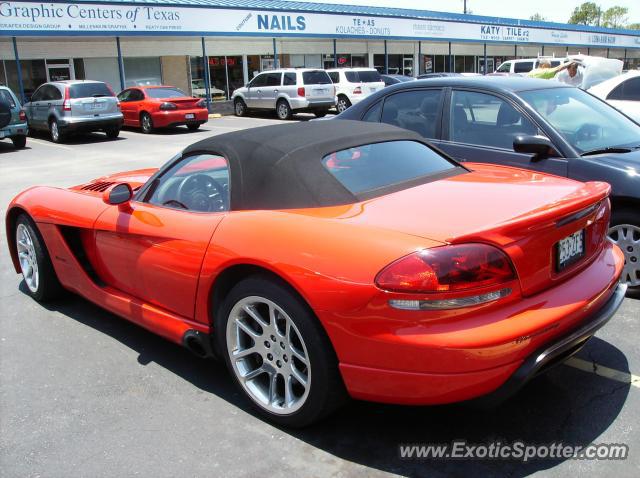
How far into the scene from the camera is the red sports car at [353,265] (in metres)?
2.45

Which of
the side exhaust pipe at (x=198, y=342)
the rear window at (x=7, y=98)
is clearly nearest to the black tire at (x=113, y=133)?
the rear window at (x=7, y=98)

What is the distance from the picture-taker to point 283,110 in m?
22.4

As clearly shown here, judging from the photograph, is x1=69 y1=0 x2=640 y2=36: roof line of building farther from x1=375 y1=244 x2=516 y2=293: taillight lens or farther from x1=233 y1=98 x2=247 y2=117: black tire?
x1=375 y1=244 x2=516 y2=293: taillight lens

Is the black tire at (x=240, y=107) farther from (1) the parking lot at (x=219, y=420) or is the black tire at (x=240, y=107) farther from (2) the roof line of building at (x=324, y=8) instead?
(1) the parking lot at (x=219, y=420)

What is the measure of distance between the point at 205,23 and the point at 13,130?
449 inches

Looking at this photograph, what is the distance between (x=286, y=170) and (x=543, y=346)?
58.1 inches

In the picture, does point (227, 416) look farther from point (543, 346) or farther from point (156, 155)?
point (156, 155)

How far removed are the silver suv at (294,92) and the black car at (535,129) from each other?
1620 centimetres

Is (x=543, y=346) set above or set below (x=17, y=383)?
above

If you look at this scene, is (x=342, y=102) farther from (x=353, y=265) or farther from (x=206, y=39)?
(x=353, y=265)

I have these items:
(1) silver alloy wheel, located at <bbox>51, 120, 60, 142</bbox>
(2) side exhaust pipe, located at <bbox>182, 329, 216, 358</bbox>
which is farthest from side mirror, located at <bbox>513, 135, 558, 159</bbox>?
(1) silver alloy wheel, located at <bbox>51, 120, 60, 142</bbox>

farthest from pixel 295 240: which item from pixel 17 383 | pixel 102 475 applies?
pixel 17 383

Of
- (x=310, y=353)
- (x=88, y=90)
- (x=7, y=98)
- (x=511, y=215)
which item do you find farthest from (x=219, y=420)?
(x=88, y=90)

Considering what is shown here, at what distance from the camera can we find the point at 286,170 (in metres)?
3.12
